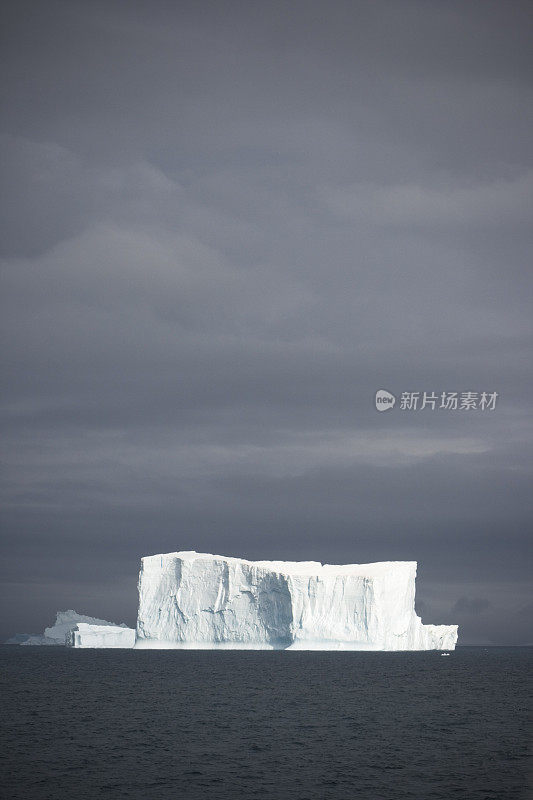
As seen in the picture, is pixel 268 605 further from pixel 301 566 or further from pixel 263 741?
pixel 263 741

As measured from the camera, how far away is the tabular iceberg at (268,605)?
285 feet

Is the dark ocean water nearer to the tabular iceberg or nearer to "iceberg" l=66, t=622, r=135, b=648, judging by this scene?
the tabular iceberg

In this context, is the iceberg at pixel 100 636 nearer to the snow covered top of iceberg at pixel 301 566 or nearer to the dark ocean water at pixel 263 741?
the snow covered top of iceberg at pixel 301 566

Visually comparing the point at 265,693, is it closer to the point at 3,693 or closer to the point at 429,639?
the point at 3,693

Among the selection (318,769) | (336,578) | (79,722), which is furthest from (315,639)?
(318,769)

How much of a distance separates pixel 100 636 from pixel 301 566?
29.4 meters

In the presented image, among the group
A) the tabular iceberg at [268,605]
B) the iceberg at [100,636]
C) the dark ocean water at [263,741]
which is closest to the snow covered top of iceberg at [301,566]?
the tabular iceberg at [268,605]

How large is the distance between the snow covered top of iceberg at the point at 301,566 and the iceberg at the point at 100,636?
21.0 meters

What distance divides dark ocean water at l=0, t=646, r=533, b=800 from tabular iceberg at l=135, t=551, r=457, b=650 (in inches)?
1091

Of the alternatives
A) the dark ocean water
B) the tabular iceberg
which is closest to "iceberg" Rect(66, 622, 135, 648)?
the tabular iceberg

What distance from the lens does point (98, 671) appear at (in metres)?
73.9

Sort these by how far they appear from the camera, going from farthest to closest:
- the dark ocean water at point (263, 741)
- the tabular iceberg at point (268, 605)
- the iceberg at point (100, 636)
Result: the iceberg at point (100, 636)
the tabular iceberg at point (268, 605)
the dark ocean water at point (263, 741)

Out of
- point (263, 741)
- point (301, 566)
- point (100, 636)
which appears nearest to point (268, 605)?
point (301, 566)

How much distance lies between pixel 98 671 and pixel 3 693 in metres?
23.4
